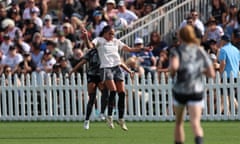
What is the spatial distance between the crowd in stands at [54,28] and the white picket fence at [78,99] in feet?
3.81

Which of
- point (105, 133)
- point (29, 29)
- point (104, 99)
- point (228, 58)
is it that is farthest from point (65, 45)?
point (105, 133)

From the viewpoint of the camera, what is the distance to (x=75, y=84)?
27000mm

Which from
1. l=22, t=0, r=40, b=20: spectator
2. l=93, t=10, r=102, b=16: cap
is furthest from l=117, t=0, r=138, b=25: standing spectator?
l=22, t=0, r=40, b=20: spectator

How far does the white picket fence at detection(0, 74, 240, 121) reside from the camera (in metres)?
25.3

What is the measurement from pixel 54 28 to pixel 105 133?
1075cm

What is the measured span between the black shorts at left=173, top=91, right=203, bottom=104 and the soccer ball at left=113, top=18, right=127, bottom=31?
15.8 m

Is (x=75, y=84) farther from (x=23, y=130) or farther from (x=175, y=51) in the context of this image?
(x=175, y=51)

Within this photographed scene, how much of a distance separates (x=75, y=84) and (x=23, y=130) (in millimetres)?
3918

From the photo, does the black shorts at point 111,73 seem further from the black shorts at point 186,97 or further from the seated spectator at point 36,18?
the seated spectator at point 36,18

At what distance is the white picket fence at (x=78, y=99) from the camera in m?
25.3

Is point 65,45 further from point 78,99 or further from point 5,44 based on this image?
point 78,99

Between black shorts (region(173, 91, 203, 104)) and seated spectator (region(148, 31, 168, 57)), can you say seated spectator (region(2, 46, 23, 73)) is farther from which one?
black shorts (region(173, 91, 203, 104))

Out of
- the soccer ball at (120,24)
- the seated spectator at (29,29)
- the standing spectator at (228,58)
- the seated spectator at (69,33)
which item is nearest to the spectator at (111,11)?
the soccer ball at (120,24)

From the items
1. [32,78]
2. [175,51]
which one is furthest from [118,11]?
[175,51]
